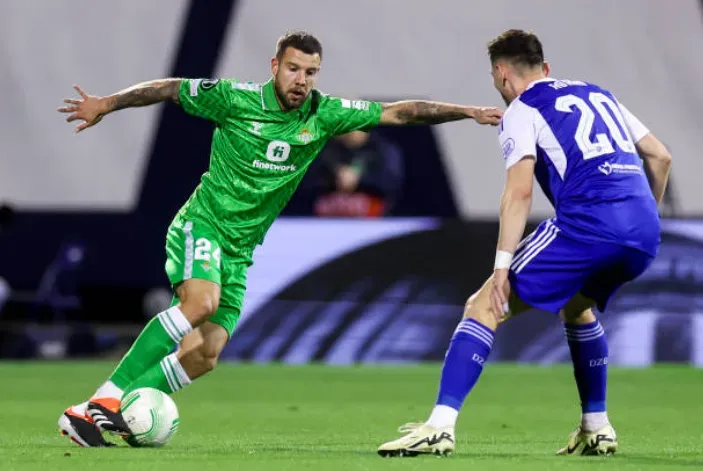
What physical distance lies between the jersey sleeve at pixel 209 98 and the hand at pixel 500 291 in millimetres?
1899

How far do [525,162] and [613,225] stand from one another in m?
0.48

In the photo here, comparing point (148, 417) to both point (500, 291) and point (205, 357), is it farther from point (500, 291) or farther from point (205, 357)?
point (500, 291)

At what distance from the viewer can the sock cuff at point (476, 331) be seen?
6.25 meters

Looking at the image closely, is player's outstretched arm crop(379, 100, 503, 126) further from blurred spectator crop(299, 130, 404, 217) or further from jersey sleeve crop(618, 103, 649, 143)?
blurred spectator crop(299, 130, 404, 217)

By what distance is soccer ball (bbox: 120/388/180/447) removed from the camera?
6.66 metres

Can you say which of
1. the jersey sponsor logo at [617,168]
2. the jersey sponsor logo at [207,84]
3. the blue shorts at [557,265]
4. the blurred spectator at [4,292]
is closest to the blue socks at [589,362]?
the blue shorts at [557,265]

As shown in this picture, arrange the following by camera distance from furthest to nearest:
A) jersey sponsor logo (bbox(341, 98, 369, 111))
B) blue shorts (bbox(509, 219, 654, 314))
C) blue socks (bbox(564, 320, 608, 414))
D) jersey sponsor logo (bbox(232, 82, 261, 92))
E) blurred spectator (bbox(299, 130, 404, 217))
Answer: blurred spectator (bbox(299, 130, 404, 217)), jersey sponsor logo (bbox(341, 98, 369, 111)), jersey sponsor logo (bbox(232, 82, 261, 92)), blue socks (bbox(564, 320, 608, 414)), blue shorts (bbox(509, 219, 654, 314))

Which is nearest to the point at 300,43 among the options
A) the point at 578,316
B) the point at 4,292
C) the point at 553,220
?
the point at 553,220

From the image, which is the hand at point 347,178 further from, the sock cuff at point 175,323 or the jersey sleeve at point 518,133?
the jersey sleeve at point 518,133

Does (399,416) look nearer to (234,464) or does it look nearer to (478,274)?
(234,464)

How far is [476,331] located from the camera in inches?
246

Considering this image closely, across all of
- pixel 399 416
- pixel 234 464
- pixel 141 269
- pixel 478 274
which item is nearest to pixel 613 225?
pixel 234 464

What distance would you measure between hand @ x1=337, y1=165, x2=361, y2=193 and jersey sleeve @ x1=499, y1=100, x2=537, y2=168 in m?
9.55

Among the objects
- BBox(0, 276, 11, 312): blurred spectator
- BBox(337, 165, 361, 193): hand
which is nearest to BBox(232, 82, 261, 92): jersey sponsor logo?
BBox(337, 165, 361, 193): hand
